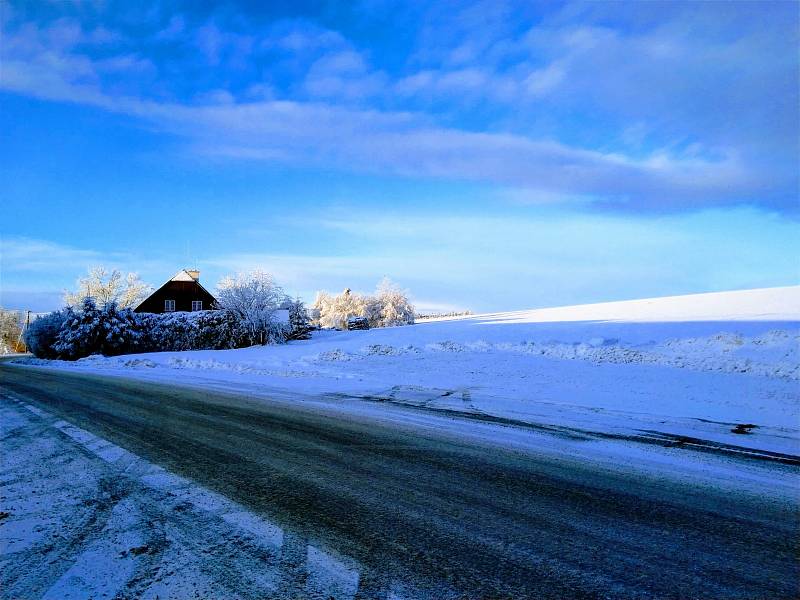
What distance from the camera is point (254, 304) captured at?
117 feet

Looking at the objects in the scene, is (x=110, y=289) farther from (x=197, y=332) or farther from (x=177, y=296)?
(x=197, y=332)

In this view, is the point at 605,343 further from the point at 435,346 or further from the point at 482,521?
the point at 482,521

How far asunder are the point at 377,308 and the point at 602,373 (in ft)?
192

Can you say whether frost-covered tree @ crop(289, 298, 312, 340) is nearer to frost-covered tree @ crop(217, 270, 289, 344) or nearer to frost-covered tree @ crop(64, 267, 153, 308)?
frost-covered tree @ crop(217, 270, 289, 344)

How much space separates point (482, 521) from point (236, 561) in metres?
1.75

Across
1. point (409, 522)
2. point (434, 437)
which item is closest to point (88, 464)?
point (409, 522)

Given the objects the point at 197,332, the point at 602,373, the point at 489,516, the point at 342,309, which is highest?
the point at 342,309

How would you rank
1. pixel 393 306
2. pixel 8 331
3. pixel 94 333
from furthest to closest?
pixel 8 331, pixel 393 306, pixel 94 333

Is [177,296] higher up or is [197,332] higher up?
[177,296]

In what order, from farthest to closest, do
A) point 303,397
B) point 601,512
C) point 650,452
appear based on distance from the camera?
point 303,397 < point 650,452 < point 601,512

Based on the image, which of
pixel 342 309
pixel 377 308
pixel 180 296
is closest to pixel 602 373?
pixel 180 296

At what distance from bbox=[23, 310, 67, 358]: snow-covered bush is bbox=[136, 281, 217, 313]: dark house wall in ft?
54.2

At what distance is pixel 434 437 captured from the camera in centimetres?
671

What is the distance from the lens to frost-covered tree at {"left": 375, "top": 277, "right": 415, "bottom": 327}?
69.5 meters
